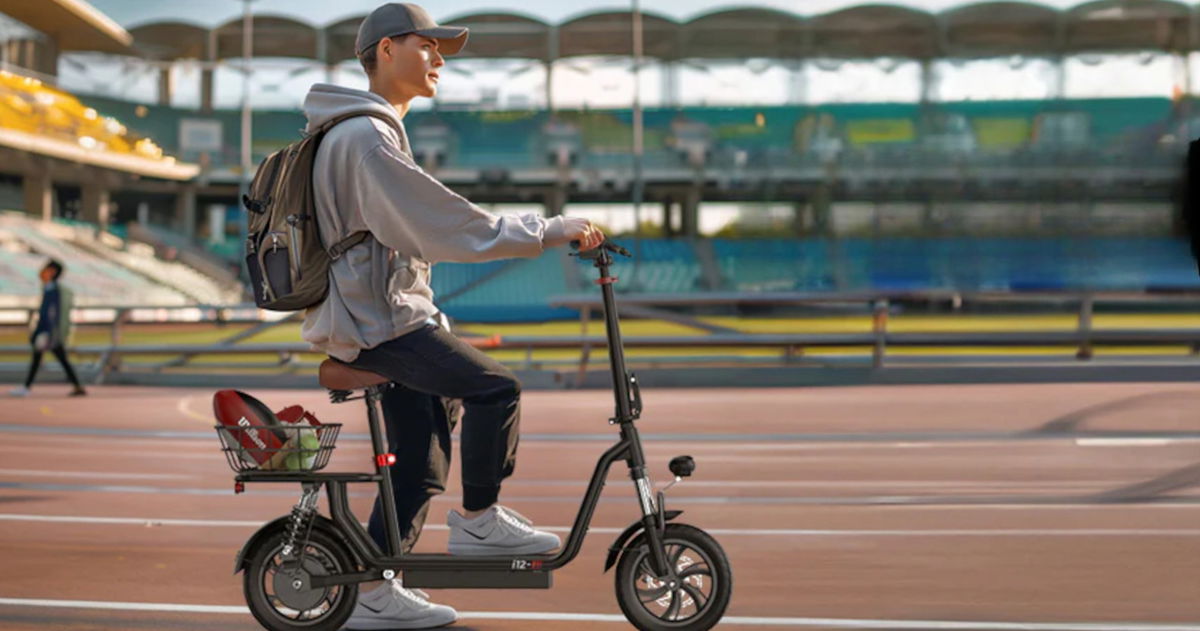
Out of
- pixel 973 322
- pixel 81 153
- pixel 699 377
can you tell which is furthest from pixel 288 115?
pixel 699 377

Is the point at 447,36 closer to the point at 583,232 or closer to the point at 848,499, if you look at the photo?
the point at 583,232

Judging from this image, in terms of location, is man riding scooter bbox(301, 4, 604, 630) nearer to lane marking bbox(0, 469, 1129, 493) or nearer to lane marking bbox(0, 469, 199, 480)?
lane marking bbox(0, 469, 1129, 493)

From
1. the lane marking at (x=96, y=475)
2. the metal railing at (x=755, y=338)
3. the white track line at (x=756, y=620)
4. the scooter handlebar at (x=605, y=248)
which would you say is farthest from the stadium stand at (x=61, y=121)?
the scooter handlebar at (x=605, y=248)

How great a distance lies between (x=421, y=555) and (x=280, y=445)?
53cm

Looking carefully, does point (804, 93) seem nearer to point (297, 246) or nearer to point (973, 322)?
point (973, 322)

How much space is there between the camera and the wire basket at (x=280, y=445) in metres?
4.26

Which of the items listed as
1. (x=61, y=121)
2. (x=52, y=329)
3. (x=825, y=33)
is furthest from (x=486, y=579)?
(x=825, y=33)

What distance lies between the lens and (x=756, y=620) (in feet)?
16.2

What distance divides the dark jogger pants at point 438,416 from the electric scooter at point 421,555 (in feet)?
0.32

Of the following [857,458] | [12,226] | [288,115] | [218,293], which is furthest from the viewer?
[288,115]

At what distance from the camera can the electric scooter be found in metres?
4.27

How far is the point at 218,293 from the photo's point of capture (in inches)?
2453

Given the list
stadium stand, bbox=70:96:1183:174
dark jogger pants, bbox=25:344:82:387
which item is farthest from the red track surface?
stadium stand, bbox=70:96:1183:174

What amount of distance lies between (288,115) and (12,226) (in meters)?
23.4
